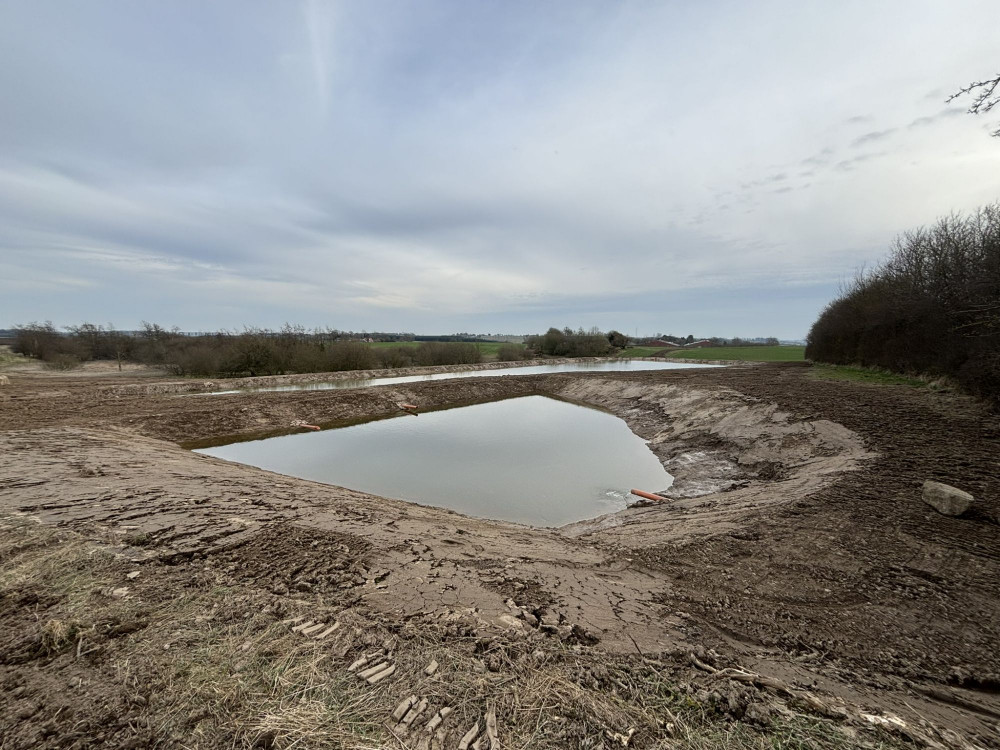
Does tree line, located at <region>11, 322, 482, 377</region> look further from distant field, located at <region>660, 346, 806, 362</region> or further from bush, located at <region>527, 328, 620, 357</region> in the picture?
distant field, located at <region>660, 346, 806, 362</region>

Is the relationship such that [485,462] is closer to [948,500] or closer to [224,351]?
[948,500]

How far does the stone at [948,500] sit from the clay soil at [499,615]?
149 millimetres

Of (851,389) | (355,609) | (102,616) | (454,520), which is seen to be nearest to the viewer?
(102,616)

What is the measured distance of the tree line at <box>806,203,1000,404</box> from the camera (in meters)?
9.85

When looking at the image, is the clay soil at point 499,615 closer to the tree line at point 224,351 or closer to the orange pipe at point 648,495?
the orange pipe at point 648,495

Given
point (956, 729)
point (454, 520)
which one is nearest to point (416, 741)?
point (956, 729)

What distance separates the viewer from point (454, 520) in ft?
20.6

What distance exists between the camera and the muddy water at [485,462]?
8133 mm

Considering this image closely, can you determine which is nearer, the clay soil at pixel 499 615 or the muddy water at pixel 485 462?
the clay soil at pixel 499 615

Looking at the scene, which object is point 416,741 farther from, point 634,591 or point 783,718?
point 634,591

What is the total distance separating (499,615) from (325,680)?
1.32 meters

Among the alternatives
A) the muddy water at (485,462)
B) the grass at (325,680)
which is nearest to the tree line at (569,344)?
the muddy water at (485,462)

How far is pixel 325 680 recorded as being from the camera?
2.16 m

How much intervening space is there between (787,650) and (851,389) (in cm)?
1529
